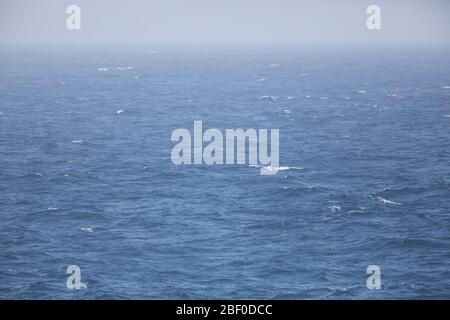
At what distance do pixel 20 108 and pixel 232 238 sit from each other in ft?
356

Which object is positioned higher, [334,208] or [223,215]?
[334,208]

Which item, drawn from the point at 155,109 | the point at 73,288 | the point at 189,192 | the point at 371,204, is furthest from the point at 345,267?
the point at 155,109

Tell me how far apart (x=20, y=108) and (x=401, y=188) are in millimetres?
107765

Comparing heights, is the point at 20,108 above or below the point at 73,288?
above

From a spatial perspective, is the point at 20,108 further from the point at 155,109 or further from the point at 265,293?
the point at 265,293

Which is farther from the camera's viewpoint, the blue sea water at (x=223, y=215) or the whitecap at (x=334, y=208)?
the whitecap at (x=334, y=208)

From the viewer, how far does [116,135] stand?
148 metres

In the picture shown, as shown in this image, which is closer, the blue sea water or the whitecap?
the blue sea water

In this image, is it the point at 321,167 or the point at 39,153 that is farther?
the point at 39,153

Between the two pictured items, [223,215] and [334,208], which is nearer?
[223,215]
